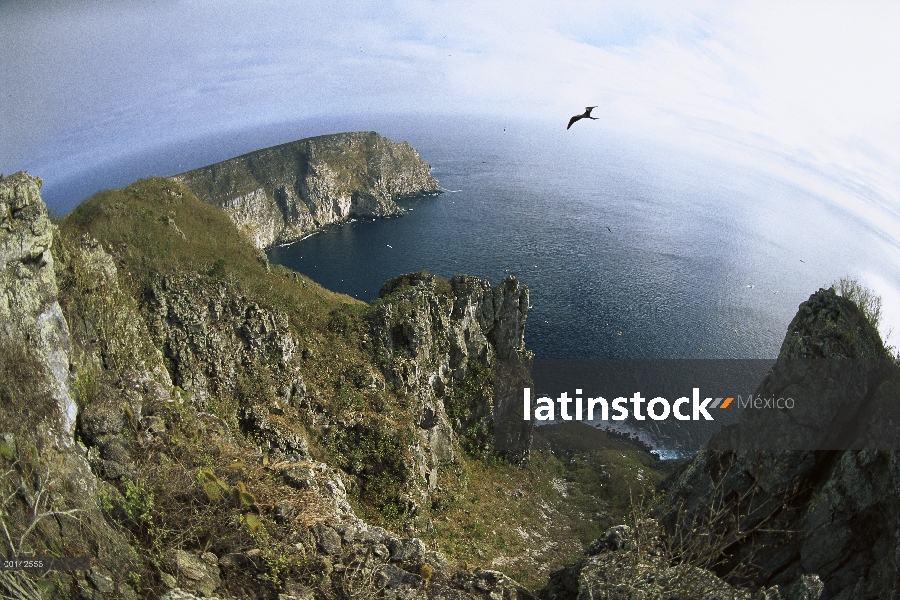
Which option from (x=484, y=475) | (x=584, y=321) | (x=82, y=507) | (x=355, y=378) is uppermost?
(x=82, y=507)

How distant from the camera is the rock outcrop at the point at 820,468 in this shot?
54.5 feet

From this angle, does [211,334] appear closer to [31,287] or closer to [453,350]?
[31,287]

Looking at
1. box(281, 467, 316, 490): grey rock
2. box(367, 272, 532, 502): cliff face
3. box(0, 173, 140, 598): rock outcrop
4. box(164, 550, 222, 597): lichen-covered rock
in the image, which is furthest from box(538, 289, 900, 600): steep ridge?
→ box(367, 272, 532, 502): cliff face

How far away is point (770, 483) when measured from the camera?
20.4 metres

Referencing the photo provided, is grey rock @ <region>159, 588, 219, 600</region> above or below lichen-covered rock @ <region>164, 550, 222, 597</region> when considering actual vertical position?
above

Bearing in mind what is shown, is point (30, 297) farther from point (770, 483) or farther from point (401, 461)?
point (770, 483)

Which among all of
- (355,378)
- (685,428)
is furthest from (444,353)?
(685,428)

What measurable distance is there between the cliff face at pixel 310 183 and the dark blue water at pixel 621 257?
708cm

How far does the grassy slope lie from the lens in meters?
27.8

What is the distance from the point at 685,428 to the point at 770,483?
1956 inches

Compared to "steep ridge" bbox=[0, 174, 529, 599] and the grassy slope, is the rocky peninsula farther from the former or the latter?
the grassy slope

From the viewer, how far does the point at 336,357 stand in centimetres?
3275
